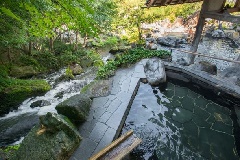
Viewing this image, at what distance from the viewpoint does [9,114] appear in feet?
29.3

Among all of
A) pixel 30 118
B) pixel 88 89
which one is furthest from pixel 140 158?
pixel 30 118

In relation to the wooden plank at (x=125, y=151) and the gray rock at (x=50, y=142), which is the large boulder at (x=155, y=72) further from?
the gray rock at (x=50, y=142)

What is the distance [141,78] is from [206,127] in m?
3.90

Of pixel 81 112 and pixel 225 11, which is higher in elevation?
pixel 225 11

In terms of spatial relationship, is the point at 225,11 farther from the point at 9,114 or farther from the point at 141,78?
the point at 9,114

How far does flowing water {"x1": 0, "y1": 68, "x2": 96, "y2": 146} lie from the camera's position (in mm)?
7637

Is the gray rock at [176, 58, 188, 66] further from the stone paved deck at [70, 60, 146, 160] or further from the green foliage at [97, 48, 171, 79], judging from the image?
the stone paved deck at [70, 60, 146, 160]

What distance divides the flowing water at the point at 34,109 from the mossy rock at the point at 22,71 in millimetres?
1010

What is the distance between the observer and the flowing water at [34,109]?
7.64m

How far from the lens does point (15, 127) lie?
7867 mm

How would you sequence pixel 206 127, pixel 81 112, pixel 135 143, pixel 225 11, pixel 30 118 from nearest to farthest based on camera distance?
pixel 135 143 < pixel 81 112 < pixel 206 127 < pixel 30 118 < pixel 225 11

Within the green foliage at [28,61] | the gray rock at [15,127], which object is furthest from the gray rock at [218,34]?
the gray rock at [15,127]

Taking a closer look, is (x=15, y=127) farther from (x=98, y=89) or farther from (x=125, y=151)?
(x=125, y=151)

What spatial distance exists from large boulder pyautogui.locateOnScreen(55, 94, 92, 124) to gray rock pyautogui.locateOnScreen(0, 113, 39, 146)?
253 centimetres
